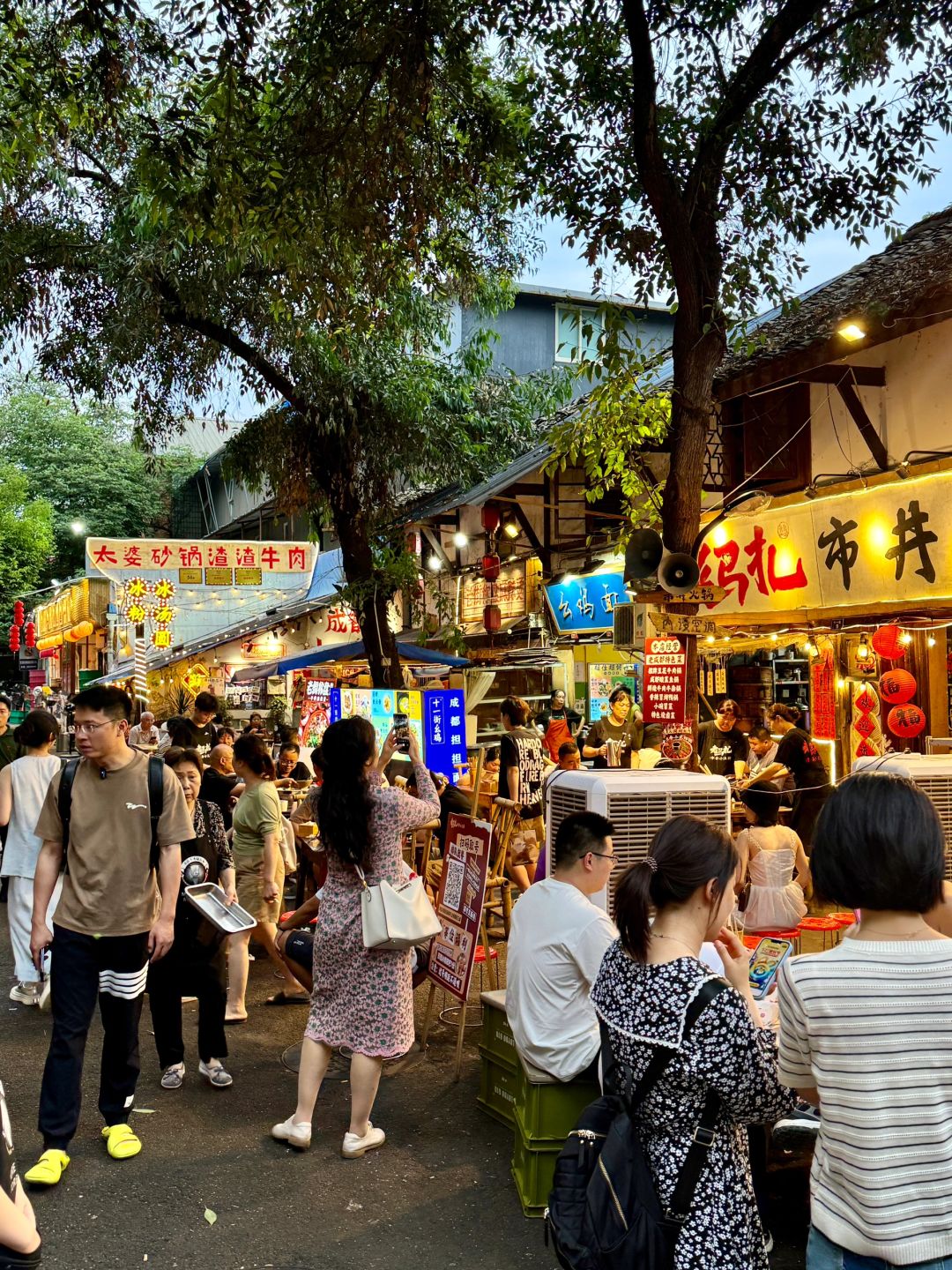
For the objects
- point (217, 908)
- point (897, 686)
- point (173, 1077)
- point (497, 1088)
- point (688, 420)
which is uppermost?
point (688, 420)

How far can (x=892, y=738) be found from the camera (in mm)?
11070

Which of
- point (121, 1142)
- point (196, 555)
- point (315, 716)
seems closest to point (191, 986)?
point (121, 1142)

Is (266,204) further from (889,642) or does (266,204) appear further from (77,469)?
(77,469)

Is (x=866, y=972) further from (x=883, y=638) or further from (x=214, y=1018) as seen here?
(x=883, y=638)

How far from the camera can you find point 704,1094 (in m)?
2.71

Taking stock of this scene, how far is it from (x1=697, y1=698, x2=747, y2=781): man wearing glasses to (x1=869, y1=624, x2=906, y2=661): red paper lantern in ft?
10.1

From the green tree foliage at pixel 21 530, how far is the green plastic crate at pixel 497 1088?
1246 inches

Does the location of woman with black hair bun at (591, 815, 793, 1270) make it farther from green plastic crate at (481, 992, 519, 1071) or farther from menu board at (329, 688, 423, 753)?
menu board at (329, 688, 423, 753)

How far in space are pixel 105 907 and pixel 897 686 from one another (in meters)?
8.03

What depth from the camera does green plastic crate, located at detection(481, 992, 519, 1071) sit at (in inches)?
212

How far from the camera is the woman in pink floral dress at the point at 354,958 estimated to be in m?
5.17

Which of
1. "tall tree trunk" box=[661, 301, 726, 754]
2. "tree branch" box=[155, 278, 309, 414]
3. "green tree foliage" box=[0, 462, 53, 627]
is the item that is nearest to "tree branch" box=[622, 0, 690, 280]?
"tall tree trunk" box=[661, 301, 726, 754]

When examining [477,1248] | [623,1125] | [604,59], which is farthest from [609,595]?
[623,1125]

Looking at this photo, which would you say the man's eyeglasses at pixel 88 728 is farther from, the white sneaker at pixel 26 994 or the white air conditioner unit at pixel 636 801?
the white sneaker at pixel 26 994
